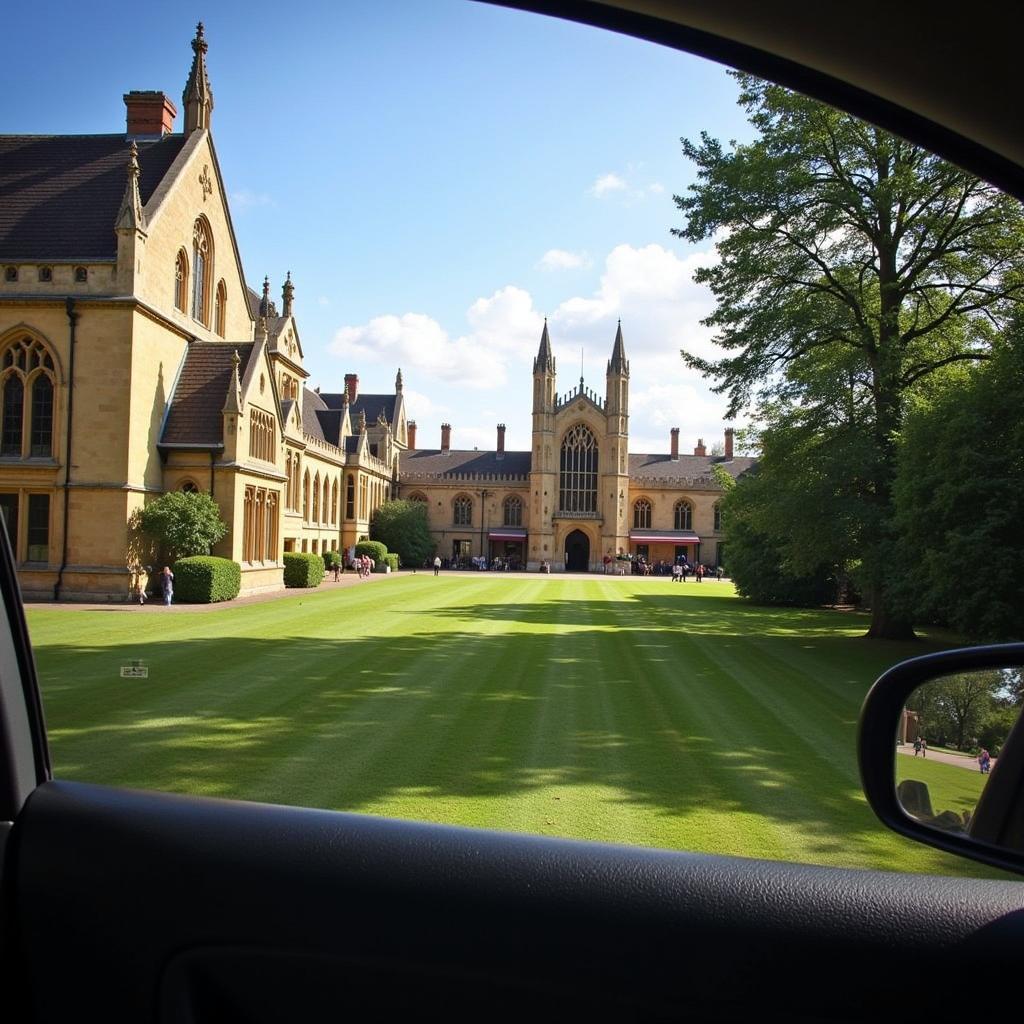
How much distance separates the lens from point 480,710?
9.75m

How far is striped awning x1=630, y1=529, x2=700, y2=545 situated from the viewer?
70.0m

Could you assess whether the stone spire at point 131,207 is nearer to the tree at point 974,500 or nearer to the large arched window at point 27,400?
the large arched window at point 27,400

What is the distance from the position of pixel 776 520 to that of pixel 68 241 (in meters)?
18.9

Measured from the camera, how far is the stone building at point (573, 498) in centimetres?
6919

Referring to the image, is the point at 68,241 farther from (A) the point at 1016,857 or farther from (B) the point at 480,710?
(A) the point at 1016,857

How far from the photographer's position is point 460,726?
884 cm

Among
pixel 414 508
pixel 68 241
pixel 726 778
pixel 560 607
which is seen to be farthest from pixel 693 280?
pixel 414 508

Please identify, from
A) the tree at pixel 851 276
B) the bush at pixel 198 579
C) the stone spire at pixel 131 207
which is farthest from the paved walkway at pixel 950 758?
the stone spire at pixel 131 207

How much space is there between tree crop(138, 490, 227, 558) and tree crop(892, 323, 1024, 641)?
668 inches

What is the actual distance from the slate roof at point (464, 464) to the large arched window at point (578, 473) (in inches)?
146

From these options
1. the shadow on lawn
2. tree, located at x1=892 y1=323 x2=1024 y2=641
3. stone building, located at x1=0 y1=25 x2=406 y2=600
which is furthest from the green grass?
stone building, located at x1=0 y1=25 x2=406 y2=600

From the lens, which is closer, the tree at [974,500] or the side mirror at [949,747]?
the side mirror at [949,747]

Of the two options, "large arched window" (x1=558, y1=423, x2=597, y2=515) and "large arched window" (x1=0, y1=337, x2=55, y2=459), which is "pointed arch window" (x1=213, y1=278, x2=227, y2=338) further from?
"large arched window" (x1=558, y1=423, x2=597, y2=515)

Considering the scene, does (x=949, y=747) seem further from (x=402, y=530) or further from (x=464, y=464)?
(x=464, y=464)
